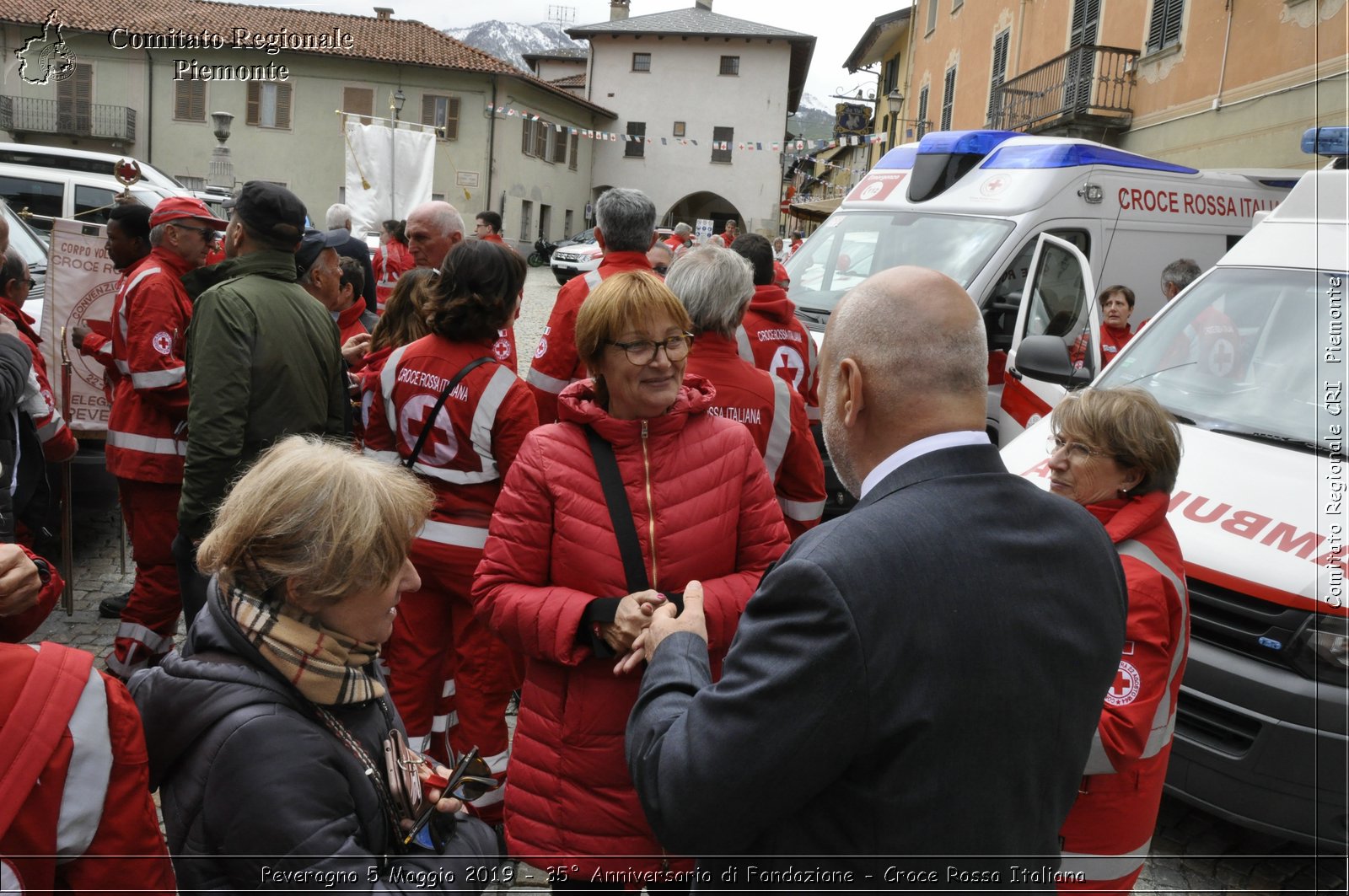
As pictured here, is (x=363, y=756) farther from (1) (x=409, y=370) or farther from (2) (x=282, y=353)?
(2) (x=282, y=353)

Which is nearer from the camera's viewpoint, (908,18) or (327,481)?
(327,481)

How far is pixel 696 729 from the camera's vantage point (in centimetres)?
155

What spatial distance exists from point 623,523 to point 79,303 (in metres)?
4.71

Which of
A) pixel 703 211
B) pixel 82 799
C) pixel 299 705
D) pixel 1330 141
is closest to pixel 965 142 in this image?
pixel 1330 141

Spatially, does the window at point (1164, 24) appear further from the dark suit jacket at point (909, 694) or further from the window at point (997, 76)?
the dark suit jacket at point (909, 694)

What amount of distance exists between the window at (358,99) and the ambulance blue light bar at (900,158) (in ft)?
119

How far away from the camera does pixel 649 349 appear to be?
2.67 m

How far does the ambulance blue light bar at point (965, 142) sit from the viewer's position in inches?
320

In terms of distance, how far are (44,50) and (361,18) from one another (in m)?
27.7

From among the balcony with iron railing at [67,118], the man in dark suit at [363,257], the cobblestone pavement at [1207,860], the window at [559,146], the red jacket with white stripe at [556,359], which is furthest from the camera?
the window at [559,146]

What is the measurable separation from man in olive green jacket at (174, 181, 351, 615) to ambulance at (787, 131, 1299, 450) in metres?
4.01

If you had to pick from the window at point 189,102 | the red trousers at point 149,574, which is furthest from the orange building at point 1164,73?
the window at point 189,102

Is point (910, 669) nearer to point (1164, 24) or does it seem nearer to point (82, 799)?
point (82, 799)

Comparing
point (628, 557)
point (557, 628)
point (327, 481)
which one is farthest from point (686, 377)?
point (327, 481)
